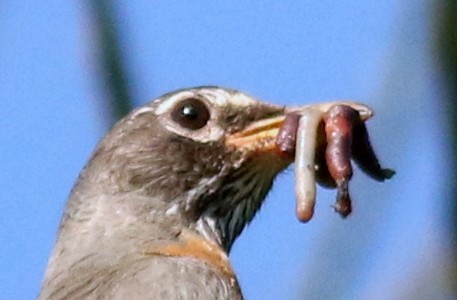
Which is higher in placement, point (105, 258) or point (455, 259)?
point (455, 259)

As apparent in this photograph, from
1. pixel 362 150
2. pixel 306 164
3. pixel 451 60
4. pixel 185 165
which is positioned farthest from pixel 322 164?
pixel 451 60

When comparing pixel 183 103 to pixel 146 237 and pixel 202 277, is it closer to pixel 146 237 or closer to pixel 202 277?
pixel 146 237

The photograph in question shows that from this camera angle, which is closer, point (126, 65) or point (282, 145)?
point (126, 65)

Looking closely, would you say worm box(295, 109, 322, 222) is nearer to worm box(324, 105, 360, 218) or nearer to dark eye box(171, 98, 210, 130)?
worm box(324, 105, 360, 218)

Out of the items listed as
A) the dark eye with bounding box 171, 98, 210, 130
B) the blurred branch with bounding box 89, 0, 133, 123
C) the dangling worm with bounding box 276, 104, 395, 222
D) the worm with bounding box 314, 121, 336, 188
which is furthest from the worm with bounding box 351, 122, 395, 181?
the blurred branch with bounding box 89, 0, 133, 123

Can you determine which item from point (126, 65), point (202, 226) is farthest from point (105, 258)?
point (126, 65)

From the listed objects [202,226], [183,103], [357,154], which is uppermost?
[183,103]
